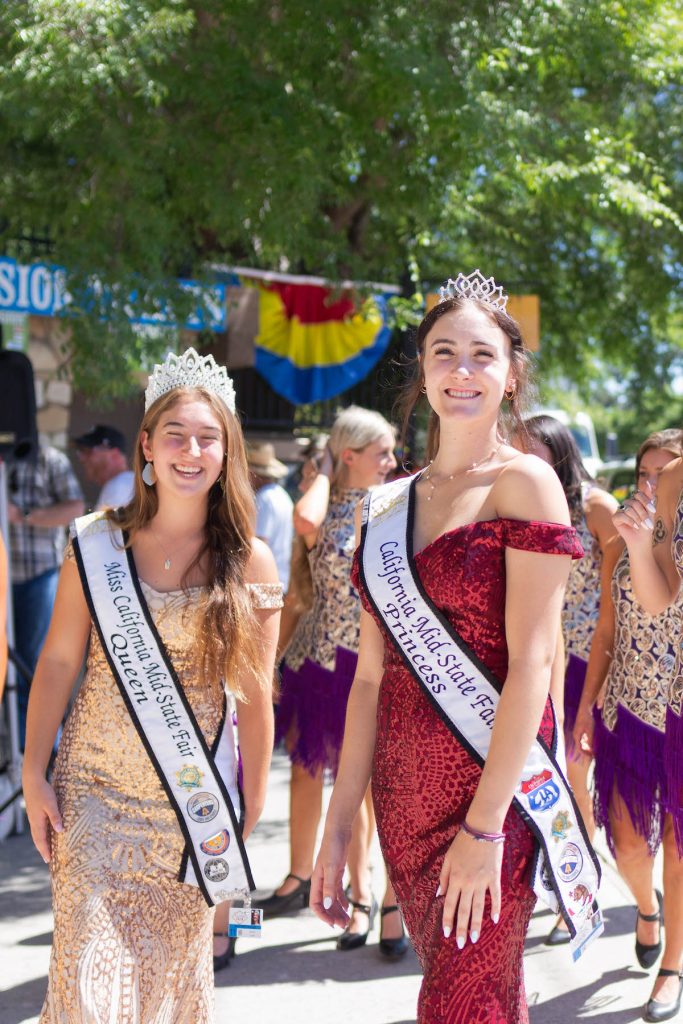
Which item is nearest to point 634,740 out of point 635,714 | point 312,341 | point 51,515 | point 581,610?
point 635,714

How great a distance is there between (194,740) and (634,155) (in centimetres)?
577

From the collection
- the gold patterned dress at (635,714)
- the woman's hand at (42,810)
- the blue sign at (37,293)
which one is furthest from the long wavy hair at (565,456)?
the blue sign at (37,293)

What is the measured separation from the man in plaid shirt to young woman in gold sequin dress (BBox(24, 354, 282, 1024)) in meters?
3.25

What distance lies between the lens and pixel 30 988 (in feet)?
12.3

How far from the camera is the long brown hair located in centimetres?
236

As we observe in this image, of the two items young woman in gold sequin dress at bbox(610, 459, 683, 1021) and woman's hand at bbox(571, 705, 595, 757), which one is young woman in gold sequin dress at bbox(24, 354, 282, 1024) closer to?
young woman in gold sequin dress at bbox(610, 459, 683, 1021)

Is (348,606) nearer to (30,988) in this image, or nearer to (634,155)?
(30,988)

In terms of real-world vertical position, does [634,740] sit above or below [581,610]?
below

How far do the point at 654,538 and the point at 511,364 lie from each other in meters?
0.88

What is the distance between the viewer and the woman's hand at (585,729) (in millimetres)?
4062

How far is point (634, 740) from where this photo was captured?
12.5 ft

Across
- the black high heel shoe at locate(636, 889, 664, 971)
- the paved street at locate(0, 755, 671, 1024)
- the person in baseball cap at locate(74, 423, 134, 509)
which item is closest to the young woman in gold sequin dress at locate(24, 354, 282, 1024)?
the paved street at locate(0, 755, 671, 1024)

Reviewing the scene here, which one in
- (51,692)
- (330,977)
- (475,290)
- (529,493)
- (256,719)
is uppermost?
(475,290)

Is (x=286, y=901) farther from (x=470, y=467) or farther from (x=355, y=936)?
(x=470, y=467)
